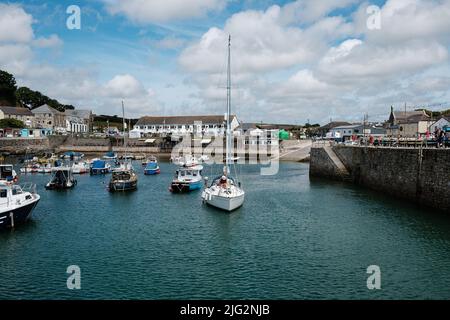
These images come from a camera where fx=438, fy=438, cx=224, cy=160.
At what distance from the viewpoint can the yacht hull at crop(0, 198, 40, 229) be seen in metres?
31.2

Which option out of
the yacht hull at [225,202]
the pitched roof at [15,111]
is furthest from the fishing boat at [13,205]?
the pitched roof at [15,111]

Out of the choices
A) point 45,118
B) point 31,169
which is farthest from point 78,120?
point 31,169

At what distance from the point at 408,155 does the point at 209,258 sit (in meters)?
25.5

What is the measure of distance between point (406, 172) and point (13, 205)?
34517 mm

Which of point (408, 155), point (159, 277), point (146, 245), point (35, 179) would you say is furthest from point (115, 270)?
point (35, 179)

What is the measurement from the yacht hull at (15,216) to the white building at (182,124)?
10691 cm

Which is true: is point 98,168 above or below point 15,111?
below

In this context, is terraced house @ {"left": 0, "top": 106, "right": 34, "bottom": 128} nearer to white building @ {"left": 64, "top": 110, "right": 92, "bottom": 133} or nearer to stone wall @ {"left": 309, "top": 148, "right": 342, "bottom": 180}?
white building @ {"left": 64, "top": 110, "right": 92, "bottom": 133}

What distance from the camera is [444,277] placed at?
21938mm

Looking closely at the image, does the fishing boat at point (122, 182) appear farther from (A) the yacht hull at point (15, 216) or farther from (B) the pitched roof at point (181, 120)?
(B) the pitched roof at point (181, 120)

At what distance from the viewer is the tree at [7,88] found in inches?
6398

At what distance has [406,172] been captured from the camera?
138ft

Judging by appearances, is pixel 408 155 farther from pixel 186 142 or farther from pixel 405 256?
pixel 186 142

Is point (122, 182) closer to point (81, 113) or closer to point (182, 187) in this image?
point (182, 187)
